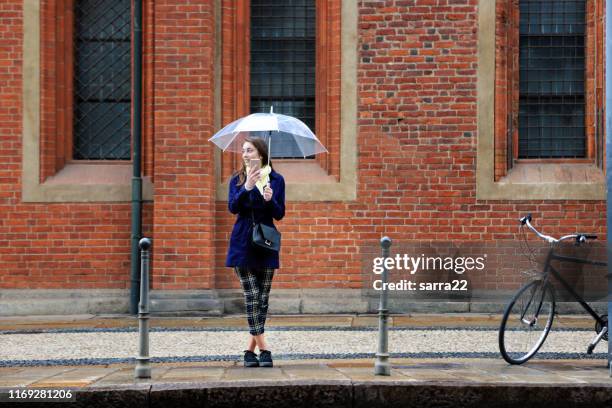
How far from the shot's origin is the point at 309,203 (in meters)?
12.9

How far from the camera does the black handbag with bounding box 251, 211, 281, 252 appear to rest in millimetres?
7762

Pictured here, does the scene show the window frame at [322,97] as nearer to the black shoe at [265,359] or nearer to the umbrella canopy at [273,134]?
the umbrella canopy at [273,134]

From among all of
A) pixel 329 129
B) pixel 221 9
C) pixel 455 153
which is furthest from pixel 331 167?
pixel 221 9

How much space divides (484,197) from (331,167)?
6.58 ft

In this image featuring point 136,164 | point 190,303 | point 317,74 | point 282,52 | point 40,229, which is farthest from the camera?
point 282,52

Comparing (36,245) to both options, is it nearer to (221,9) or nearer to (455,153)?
(221,9)

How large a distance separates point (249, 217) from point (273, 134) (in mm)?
888

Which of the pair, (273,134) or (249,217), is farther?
(273,134)

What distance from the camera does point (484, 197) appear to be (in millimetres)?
12773

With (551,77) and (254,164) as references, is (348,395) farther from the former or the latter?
(551,77)

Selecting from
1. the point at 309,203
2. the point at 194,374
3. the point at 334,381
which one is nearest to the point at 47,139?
the point at 309,203

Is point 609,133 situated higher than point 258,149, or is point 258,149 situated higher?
point 609,133

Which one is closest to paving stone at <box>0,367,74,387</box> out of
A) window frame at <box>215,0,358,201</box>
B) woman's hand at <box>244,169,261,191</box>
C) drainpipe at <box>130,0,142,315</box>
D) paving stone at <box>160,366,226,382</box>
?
paving stone at <box>160,366,226,382</box>

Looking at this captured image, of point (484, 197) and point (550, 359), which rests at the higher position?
point (484, 197)
